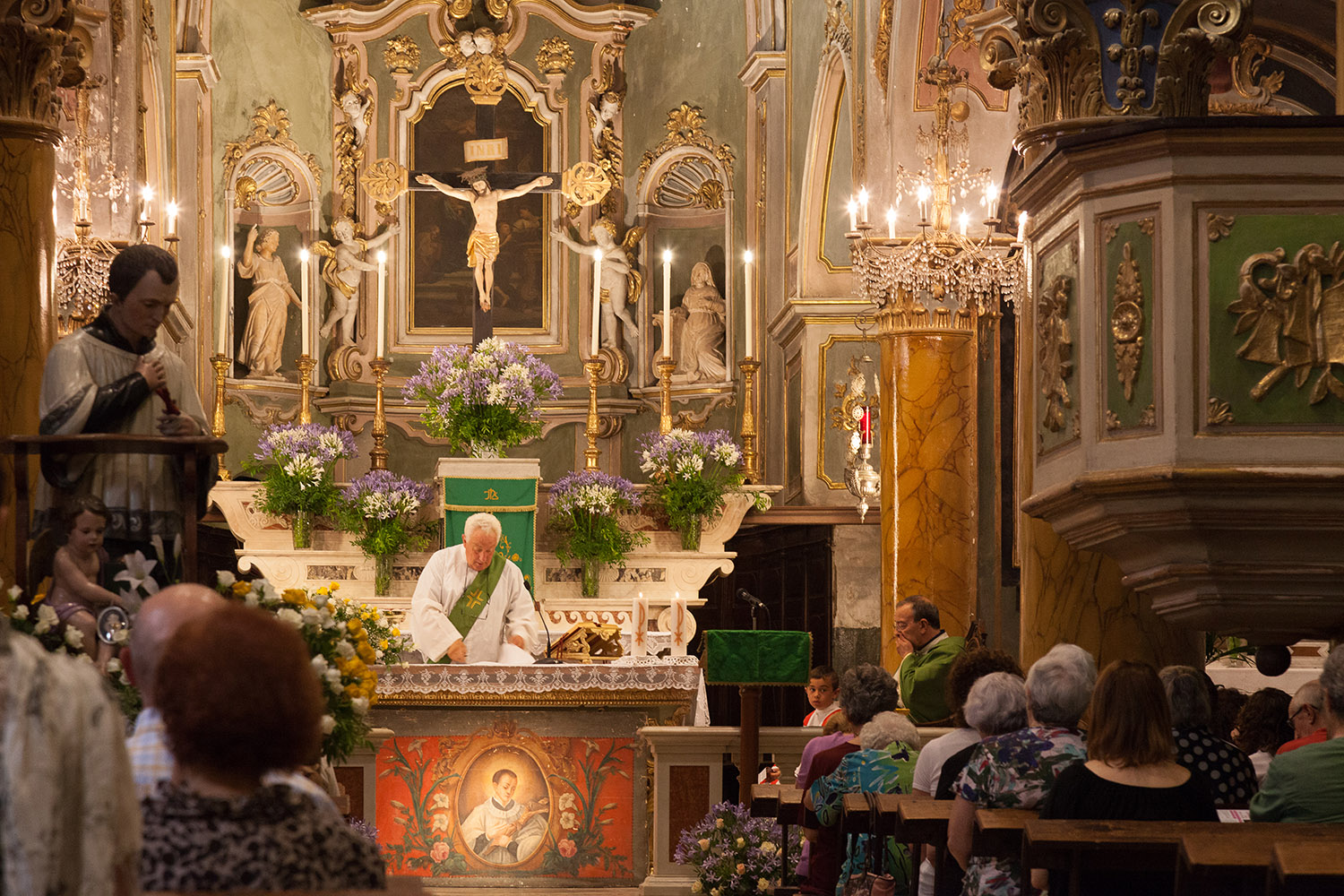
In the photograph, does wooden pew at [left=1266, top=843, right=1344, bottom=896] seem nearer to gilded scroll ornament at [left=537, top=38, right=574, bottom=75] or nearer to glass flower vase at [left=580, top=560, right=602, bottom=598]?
glass flower vase at [left=580, top=560, right=602, bottom=598]

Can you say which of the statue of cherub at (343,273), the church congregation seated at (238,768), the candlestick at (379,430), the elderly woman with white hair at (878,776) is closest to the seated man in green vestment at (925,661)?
the elderly woman with white hair at (878,776)

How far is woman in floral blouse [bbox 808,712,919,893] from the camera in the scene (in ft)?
20.9

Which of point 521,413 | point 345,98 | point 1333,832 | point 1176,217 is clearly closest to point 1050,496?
point 1176,217

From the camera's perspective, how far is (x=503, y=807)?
1020 centimetres

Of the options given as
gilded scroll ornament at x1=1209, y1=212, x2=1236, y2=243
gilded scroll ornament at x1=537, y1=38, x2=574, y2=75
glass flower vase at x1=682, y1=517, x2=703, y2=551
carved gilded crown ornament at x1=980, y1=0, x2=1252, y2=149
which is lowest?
glass flower vase at x1=682, y1=517, x2=703, y2=551

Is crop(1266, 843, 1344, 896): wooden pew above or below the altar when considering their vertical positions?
above

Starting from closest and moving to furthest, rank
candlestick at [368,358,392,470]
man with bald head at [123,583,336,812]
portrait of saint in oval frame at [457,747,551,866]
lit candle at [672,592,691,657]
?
man with bald head at [123,583,336,812], portrait of saint in oval frame at [457,747,551,866], lit candle at [672,592,691,657], candlestick at [368,358,392,470]

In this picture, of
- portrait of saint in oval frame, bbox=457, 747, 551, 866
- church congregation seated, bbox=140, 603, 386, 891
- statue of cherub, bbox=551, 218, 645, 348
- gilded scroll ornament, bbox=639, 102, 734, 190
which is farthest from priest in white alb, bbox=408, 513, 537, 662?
gilded scroll ornament, bbox=639, 102, 734, 190

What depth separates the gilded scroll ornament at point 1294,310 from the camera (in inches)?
221

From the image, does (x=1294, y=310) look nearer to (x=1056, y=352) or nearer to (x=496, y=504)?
(x=1056, y=352)

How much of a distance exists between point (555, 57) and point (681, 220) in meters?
2.08

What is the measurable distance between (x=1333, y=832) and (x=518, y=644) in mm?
6775

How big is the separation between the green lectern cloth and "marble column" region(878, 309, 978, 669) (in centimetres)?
235

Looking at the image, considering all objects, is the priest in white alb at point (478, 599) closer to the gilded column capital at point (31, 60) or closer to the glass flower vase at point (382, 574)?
the glass flower vase at point (382, 574)
